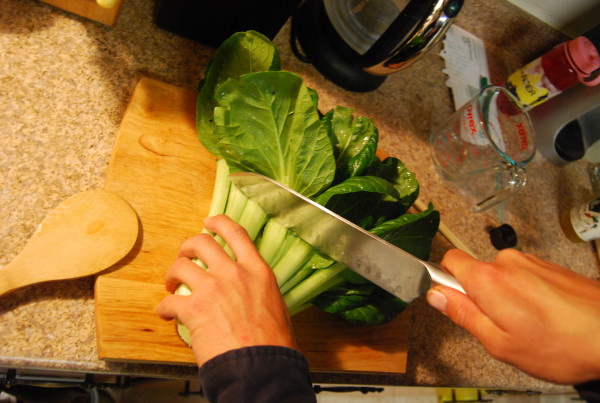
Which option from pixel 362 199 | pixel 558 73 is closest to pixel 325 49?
pixel 362 199

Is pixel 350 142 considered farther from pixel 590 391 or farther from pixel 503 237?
pixel 503 237

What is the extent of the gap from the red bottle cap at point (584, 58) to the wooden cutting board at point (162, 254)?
34.2 inches

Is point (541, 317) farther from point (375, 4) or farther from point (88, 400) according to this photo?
point (88, 400)

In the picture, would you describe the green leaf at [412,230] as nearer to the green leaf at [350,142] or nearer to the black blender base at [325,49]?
the green leaf at [350,142]

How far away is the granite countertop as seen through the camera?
65 centimetres

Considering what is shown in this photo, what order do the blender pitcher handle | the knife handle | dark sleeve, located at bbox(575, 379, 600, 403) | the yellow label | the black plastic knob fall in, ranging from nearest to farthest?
dark sleeve, located at bbox(575, 379, 600, 403), the knife handle, the blender pitcher handle, the black plastic knob, the yellow label

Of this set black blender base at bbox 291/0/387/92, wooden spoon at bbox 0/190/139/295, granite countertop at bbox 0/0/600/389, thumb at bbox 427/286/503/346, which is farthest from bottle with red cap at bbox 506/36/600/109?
wooden spoon at bbox 0/190/139/295

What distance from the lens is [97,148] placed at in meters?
0.76

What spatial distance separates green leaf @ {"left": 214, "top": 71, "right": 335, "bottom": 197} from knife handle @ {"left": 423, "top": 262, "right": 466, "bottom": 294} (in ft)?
0.68

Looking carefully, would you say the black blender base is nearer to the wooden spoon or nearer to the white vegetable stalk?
the white vegetable stalk

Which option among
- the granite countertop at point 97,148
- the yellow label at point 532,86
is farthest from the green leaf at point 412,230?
the yellow label at point 532,86

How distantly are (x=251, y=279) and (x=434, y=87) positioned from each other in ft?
3.00

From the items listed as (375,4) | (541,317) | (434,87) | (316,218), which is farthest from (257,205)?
(434,87)

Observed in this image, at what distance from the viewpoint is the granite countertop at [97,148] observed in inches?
25.7
